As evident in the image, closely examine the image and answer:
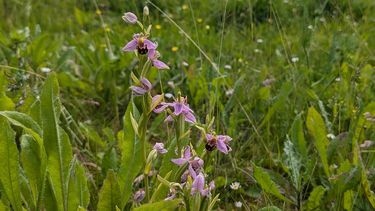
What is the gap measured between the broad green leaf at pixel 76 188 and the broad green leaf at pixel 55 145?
1cm

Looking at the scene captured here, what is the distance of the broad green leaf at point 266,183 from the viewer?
1.70 meters

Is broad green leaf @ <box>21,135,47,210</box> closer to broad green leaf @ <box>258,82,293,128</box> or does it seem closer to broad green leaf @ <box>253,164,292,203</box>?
broad green leaf @ <box>253,164,292,203</box>

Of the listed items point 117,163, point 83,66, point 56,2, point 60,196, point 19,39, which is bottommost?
point 56,2

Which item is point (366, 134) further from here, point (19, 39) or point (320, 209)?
point (19, 39)

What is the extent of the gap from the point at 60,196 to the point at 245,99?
1227 mm

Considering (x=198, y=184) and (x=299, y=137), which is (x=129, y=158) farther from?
(x=299, y=137)

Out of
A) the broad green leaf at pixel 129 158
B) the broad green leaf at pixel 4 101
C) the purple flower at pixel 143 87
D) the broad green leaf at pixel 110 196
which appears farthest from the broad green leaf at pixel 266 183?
the broad green leaf at pixel 4 101

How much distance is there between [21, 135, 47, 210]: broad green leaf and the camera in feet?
4.69

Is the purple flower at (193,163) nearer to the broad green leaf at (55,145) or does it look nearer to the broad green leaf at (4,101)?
the broad green leaf at (55,145)

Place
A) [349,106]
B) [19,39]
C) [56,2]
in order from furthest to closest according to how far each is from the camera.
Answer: [56,2] → [19,39] → [349,106]

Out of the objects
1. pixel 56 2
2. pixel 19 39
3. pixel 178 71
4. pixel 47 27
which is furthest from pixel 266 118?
pixel 56 2

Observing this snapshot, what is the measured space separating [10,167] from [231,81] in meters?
1.36

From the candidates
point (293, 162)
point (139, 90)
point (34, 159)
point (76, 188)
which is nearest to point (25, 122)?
point (34, 159)

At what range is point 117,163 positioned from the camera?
1.86 metres
